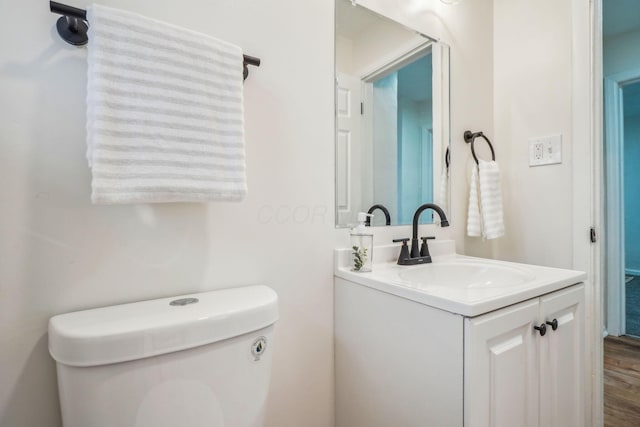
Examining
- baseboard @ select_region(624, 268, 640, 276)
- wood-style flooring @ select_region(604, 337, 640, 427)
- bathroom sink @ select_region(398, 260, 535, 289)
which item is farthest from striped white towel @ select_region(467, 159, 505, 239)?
baseboard @ select_region(624, 268, 640, 276)

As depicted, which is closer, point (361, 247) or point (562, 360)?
point (562, 360)

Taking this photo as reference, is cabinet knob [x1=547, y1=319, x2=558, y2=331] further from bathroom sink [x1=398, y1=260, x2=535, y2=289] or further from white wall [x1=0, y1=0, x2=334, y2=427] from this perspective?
white wall [x1=0, y1=0, x2=334, y2=427]

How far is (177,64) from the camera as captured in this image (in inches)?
26.9

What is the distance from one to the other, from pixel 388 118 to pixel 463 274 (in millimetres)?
667

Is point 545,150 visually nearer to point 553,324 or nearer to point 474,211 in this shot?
point 474,211

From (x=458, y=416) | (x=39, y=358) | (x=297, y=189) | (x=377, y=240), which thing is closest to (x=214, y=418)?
(x=39, y=358)

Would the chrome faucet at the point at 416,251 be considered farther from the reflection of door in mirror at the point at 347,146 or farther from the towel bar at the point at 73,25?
the towel bar at the point at 73,25

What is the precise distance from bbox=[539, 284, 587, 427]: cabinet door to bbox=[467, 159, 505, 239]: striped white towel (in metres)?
0.46

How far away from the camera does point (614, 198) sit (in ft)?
7.22

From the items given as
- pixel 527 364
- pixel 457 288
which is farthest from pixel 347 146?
pixel 527 364

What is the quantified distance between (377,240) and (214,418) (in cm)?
76

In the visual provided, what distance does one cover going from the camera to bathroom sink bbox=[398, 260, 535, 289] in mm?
1022

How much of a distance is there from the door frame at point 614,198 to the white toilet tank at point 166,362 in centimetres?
270

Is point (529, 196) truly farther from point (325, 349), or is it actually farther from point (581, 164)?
point (325, 349)
